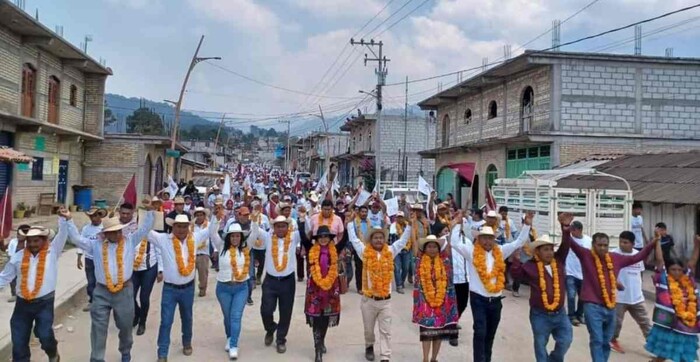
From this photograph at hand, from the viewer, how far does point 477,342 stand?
528 centimetres

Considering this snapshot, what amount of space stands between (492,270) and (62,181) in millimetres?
21540

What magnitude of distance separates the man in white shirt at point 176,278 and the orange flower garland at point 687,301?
5131 millimetres

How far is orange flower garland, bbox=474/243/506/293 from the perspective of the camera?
17.2ft

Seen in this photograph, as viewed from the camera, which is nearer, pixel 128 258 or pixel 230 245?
pixel 128 258

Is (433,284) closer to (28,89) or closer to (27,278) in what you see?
(27,278)

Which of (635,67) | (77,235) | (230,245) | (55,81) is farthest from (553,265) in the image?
(55,81)

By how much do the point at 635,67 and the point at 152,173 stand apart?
22692mm

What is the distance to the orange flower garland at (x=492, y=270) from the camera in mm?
5250

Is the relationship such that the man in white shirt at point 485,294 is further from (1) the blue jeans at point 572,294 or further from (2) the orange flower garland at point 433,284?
(1) the blue jeans at point 572,294

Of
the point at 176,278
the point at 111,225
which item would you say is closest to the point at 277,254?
the point at 176,278

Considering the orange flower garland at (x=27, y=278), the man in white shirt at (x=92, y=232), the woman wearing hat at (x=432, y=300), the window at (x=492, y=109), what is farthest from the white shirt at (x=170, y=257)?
the window at (x=492, y=109)

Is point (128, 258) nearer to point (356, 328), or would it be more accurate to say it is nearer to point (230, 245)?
point (230, 245)

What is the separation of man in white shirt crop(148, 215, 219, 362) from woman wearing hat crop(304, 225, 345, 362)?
134cm

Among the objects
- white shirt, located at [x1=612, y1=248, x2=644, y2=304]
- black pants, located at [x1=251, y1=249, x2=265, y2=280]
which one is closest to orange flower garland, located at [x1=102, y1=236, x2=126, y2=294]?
black pants, located at [x1=251, y1=249, x2=265, y2=280]
